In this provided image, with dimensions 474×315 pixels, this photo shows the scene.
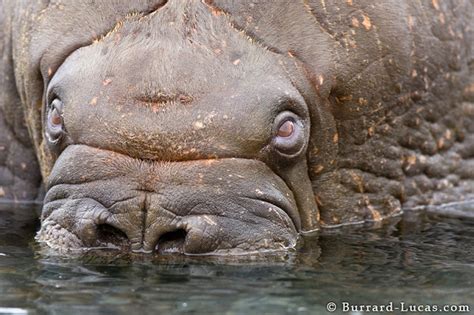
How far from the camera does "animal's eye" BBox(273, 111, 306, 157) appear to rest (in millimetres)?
6531

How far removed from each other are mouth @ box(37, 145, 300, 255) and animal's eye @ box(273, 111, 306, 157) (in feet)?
0.70

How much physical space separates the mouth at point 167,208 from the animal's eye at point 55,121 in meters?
0.36

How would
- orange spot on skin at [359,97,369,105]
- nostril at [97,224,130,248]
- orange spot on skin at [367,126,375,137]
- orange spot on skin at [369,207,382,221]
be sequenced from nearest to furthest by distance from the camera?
nostril at [97,224,130,248], orange spot on skin at [359,97,369,105], orange spot on skin at [367,126,375,137], orange spot on skin at [369,207,382,221]

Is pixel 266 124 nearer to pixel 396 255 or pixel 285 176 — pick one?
pixel 285 176

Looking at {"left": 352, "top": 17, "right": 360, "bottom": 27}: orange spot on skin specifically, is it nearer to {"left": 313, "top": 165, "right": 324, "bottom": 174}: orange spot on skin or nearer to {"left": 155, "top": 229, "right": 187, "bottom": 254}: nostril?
{"left": 313, "top": 165, "right": 324, "bottom": 174}: orange spot on skin

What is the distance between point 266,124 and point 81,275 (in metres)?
1.40

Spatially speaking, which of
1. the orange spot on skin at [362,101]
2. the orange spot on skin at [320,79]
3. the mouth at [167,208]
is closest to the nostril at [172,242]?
the mouth at [167,208]

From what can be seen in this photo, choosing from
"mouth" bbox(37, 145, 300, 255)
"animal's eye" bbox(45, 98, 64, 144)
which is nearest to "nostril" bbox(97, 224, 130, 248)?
"mouth" bbox(37, 145, 300, 255)

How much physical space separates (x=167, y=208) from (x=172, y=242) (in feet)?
0.64

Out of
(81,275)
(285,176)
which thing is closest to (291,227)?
(285,176)

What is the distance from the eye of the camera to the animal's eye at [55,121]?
6.72m

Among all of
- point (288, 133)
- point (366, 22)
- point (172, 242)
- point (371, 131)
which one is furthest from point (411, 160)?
point (172, 242)

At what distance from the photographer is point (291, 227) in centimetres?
650

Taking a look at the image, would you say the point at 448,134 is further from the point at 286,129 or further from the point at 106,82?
the point at 106,82
